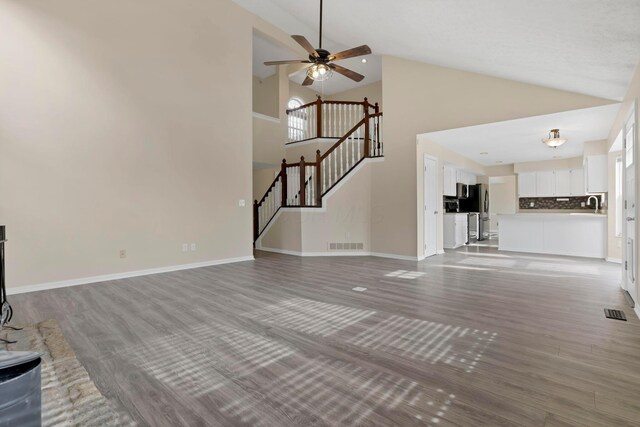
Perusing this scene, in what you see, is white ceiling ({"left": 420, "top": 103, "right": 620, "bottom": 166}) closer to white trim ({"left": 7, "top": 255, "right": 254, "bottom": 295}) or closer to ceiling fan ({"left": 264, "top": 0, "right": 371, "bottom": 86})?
ceiling fan ({"left": 264, "top": 0, "right": 371, "bottom": 86})

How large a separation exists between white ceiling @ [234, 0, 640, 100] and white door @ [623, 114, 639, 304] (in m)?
0.65

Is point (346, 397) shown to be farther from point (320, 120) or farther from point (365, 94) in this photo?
point (365, 94)

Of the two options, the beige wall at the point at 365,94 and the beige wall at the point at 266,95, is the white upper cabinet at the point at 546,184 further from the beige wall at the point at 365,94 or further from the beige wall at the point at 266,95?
the beige wall at the point at 266,95

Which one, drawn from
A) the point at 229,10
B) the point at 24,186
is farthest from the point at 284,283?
the point at 229,10

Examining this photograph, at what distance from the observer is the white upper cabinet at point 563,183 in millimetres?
8875

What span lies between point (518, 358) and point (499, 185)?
1133 cm

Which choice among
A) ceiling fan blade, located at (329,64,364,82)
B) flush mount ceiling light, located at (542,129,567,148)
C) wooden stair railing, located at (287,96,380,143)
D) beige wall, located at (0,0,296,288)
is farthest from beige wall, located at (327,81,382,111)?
ceiling fan blade, located at (329,64,364,82)

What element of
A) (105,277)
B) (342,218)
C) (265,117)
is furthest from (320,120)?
(105,277)

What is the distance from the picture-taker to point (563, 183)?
8.97m

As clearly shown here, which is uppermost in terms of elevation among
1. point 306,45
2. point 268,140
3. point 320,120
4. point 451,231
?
point 320,120

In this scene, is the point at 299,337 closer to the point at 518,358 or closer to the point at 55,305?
the point at 518,358

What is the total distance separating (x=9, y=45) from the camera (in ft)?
12.9

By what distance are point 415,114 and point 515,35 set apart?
277 centimetres

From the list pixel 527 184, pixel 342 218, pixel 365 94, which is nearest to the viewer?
pixel 342 218
